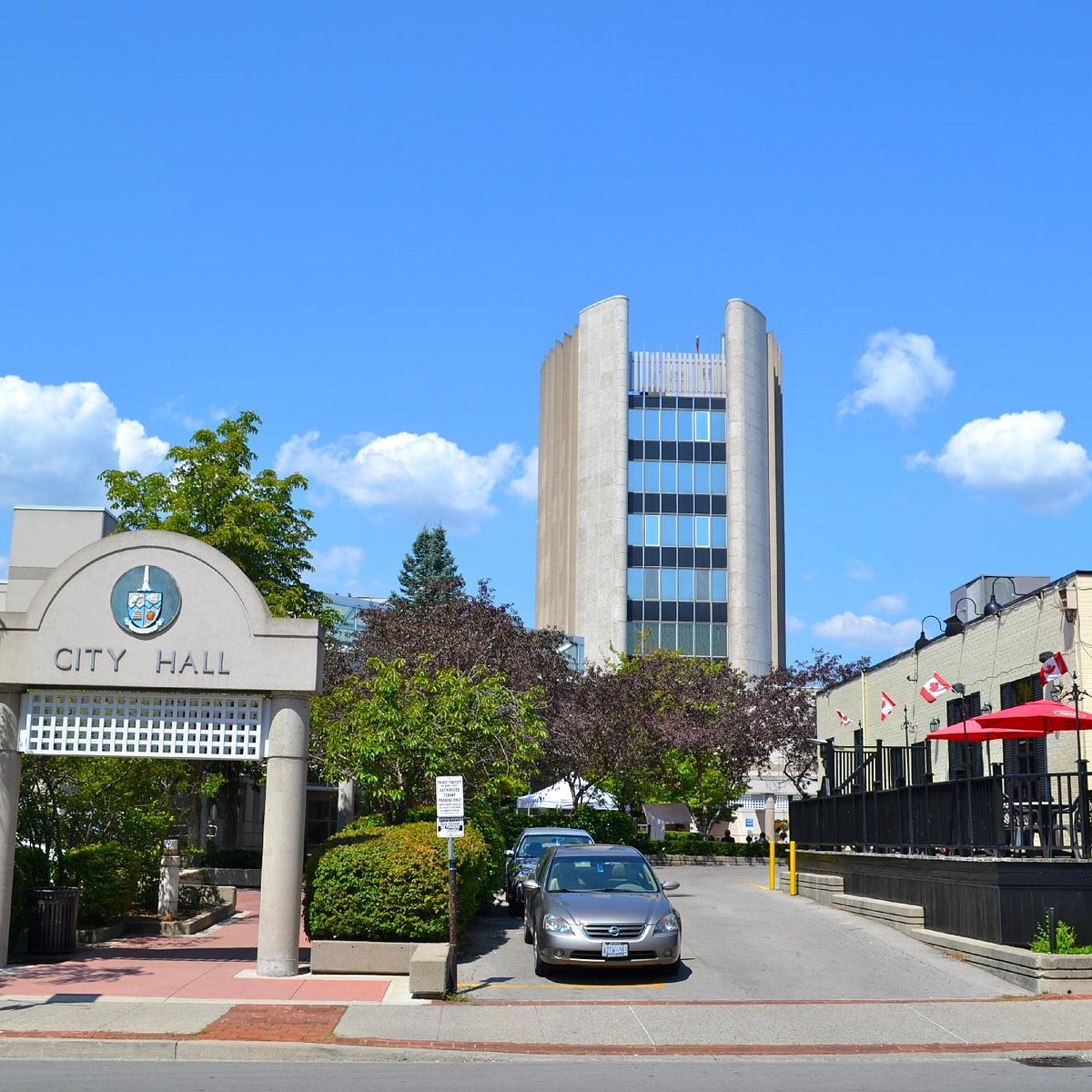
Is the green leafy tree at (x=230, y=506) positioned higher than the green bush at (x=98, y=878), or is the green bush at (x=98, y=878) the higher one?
the green leafy tree at (x=230, y=506)

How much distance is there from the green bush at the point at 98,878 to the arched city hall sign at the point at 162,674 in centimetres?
254

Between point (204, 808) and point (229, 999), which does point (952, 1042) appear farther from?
point (204, 808)

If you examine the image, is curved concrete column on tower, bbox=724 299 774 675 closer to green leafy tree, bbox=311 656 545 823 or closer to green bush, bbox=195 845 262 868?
green bush, bbox=195 845 262 868

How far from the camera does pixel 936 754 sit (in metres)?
26.3

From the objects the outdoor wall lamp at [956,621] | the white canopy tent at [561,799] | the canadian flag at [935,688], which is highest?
the outdoor wall lamp at [956,621]

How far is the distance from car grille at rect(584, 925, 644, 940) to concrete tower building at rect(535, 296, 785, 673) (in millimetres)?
60126

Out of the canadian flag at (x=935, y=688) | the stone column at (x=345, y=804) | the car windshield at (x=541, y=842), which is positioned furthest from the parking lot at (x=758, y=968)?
the stone column at (x=345, y=804)

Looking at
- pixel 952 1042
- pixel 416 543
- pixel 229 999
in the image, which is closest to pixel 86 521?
pixel 229 999

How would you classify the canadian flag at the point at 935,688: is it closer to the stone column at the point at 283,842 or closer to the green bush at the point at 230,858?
the stone column at the point at 283,842

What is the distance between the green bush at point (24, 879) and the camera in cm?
1628

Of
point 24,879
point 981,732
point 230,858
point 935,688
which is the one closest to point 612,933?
point 981,732

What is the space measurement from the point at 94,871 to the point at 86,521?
10.2 meters

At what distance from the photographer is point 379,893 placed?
15.6 meters

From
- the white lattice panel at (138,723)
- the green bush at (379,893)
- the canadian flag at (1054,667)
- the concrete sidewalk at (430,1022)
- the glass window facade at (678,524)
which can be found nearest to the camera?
the concrete sidewalk at (430,1022)
